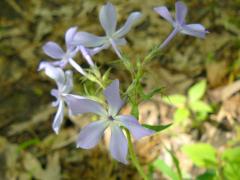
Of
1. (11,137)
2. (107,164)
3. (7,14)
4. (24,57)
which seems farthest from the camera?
(7,14)

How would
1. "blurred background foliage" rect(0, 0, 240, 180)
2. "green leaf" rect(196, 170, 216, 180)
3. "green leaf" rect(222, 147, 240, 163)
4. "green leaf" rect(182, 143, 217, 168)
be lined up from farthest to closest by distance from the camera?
"blurred background foliage" rect(0, 0, 240, 180), "green leaf" rect(182, 143, 217, 168), "green leaf" rect(222, 147, 240, 163), "green leaf" rect(196, 170, 216, 180)

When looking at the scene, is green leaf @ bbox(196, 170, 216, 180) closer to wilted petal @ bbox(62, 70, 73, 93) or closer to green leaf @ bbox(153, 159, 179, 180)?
green leaf @ bbox(153, 159, 179, 180)

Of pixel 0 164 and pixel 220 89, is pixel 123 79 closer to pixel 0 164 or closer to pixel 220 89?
pixel 220 89

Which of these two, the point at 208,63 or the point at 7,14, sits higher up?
the point at 7,14

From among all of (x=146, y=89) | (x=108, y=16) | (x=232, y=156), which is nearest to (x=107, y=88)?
(x=108, y=16)

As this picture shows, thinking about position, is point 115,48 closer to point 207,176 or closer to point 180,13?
point 180,13

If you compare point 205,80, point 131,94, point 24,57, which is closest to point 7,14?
point 24,57

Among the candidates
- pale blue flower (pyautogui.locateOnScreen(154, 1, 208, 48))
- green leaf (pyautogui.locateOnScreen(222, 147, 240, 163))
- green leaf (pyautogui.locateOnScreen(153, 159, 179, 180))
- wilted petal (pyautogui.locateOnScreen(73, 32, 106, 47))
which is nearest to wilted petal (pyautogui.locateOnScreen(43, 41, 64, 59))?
wilted petal (pyautogui.locateOnScreen(73, 32, 106, 47))

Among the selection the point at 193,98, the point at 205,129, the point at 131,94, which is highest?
the point at 131,94
